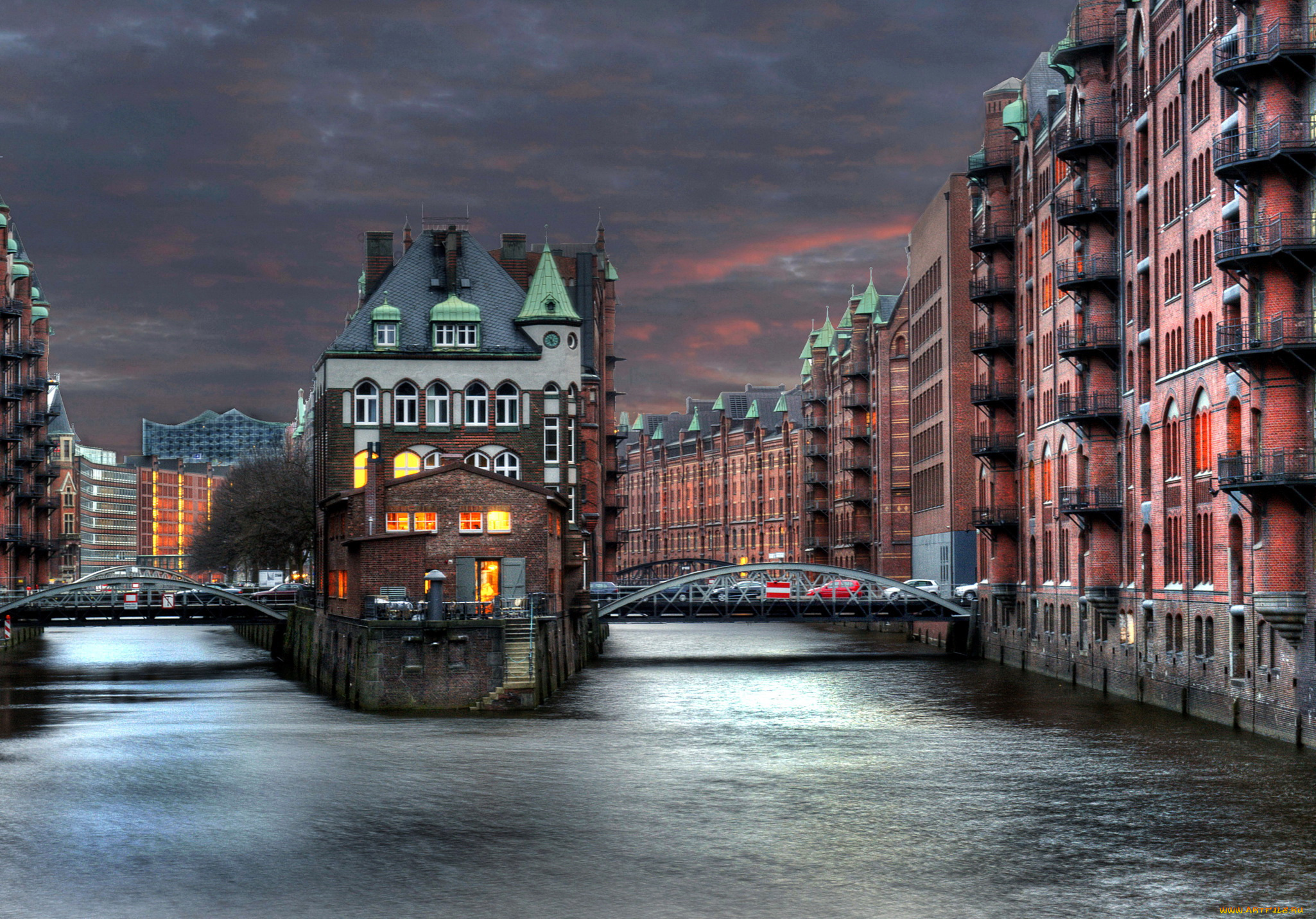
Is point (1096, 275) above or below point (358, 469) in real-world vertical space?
above

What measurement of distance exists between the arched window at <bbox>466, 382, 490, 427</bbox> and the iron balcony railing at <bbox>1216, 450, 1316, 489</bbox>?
43.8 metres

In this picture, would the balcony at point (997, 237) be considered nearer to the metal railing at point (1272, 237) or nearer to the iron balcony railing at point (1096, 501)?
the iron balcony railing at point (1096, 501)

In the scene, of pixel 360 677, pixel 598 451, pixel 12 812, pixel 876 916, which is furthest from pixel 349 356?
pixel 876 916

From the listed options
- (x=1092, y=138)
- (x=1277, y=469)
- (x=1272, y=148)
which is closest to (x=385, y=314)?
(x=1092, y=138)

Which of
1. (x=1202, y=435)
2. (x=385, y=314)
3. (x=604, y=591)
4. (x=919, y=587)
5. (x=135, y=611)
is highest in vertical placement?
(x=385, y=314)

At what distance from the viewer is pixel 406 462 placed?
84188 mm

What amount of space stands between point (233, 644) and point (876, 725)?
7164 centimetres

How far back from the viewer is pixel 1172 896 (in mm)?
29562

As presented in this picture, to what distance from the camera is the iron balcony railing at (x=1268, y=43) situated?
4581cm

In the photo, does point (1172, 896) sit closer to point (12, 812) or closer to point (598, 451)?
point (12, 812)

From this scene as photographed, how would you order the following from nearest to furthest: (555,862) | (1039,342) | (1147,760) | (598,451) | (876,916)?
1. (876,916)
2. (555,862)
3. (1147,760)
4. (1039,342)
5. (598,451)

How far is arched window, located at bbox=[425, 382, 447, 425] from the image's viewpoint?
277 ft

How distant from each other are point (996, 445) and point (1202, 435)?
92.7 ft

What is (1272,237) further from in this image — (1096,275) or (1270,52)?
(1096,275)
